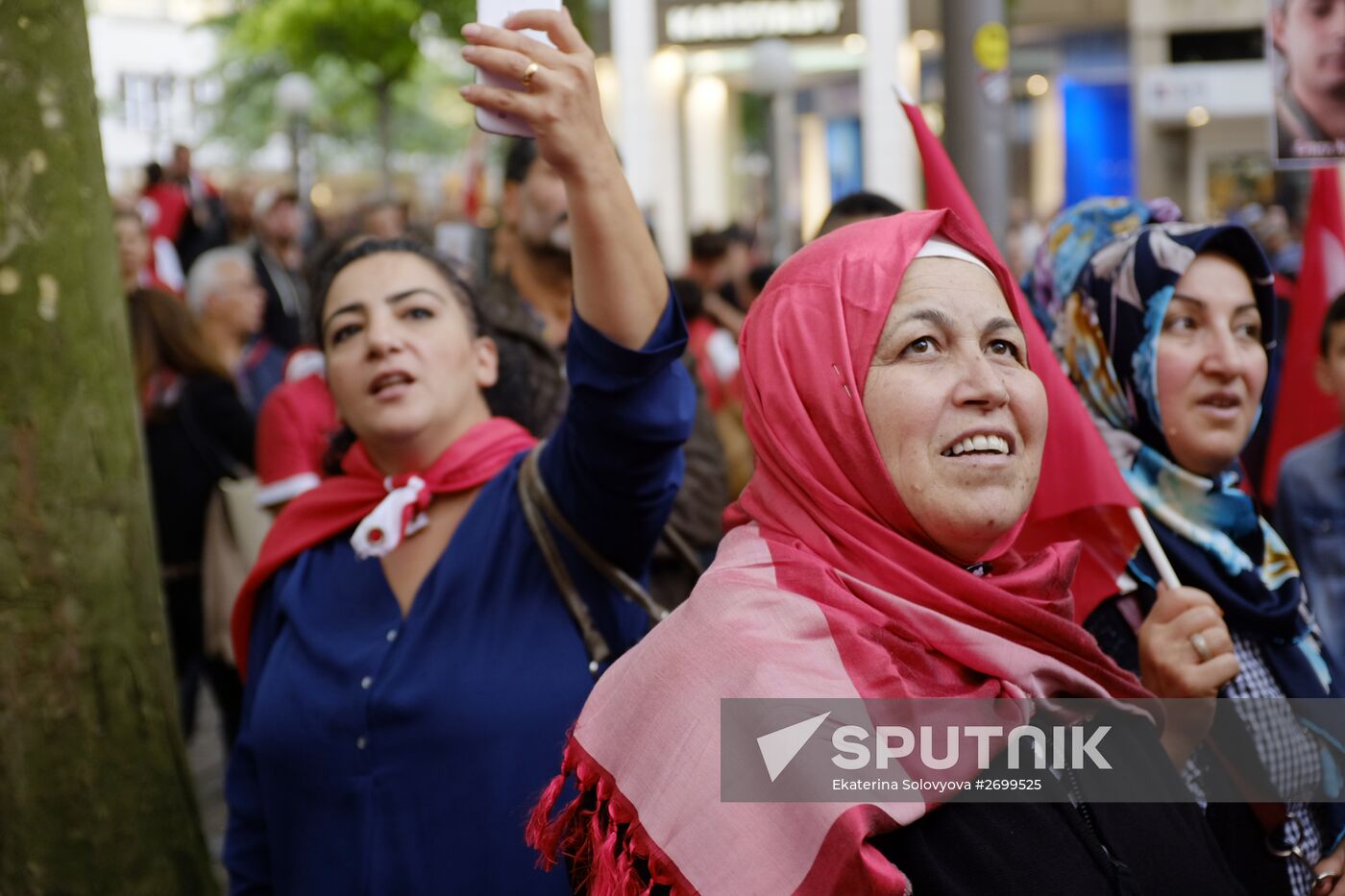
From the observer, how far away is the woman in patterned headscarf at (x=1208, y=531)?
8.41 ft

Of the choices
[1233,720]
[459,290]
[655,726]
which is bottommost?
[1233,720]

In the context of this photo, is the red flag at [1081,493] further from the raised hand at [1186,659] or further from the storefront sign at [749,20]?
the storefront sign at [749,20]

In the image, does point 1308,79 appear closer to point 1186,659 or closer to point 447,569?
point 1186,659

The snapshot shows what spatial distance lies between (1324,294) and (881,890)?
3.16 meters

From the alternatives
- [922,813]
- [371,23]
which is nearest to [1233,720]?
[922,813]

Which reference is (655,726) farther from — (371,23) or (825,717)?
(371,23)

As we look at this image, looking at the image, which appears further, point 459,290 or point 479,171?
point 479,171

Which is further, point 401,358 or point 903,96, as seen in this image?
point 401,358

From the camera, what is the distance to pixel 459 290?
3.37 metres

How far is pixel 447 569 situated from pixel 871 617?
3.72 ft

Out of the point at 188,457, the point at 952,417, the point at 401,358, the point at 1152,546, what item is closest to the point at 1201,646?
the point at 1152,546

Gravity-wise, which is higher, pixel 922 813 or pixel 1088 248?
pixel 1088 248

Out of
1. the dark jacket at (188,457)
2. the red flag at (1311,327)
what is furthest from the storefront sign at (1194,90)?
the dark jacket at (188,457)

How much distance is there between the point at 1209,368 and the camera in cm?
285
